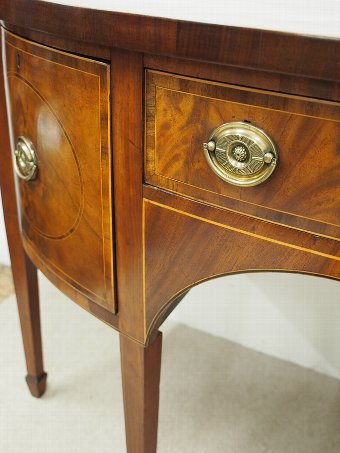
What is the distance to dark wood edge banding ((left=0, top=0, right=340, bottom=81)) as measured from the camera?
0.35 m

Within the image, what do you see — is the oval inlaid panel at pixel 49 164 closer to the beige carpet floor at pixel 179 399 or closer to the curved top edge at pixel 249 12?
the curved top edge at pixel 249 12

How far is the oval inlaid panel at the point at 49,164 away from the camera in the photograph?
56 cm

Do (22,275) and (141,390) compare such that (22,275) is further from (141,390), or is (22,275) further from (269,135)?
(269,135)

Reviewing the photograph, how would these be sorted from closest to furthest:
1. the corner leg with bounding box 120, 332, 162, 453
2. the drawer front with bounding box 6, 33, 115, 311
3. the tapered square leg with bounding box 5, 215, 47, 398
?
the drawer front with bounding box 6, 33, 115, 311 < the corner leg with bounding box 120, 332, 162, 453 < the tapered square leg with bounding box 5, 215, 47, 398

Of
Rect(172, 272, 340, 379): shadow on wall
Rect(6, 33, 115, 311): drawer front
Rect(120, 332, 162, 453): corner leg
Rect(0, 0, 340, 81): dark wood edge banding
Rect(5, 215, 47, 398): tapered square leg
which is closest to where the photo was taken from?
Rect(0, 0, 340, 81): dark wood edge banding

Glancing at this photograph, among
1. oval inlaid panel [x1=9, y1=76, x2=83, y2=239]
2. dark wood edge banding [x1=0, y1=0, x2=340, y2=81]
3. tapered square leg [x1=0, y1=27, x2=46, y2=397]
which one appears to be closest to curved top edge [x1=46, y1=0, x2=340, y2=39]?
dark wood edge banding [x1=0, y1=0, x2=340, y2=81]

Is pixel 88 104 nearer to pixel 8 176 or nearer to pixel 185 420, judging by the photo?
pixel 8 176

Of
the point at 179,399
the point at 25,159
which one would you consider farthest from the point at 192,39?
the point at 179,399

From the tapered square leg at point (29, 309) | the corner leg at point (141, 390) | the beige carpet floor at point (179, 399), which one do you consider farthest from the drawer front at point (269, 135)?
the beige carpet floor at point (179, 399)

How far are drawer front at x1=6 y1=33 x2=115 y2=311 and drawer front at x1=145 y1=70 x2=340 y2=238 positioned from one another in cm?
6

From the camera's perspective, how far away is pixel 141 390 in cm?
64

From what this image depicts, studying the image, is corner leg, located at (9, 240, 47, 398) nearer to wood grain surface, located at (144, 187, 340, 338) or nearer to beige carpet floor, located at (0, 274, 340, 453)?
beige carpet floor, located at (0, 274, 340, 453)

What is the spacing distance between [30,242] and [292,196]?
388 millimetres

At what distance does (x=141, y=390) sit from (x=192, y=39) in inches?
16.2
